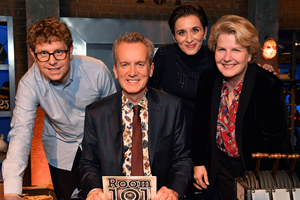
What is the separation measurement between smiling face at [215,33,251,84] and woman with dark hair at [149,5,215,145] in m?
0.48

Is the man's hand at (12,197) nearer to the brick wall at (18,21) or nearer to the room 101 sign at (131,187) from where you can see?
the room 101 sign at (131,187)

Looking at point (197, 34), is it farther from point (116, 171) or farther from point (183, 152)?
point (116, 171)

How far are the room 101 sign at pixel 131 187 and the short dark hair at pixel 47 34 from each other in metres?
0.92

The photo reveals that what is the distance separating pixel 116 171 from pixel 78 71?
796 millimetres

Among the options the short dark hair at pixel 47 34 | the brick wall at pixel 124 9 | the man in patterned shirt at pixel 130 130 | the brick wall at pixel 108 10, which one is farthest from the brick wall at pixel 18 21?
the man in patterned shirt at pixel 130 130

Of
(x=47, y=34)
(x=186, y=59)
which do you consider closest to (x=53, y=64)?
(x=47, y=34)

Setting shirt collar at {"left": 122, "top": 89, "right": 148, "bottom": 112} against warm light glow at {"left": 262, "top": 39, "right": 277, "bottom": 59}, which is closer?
shirt collar at {"left": 122, "top": 89, "right": 148, "bottom": 112}

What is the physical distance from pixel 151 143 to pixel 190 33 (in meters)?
0.94

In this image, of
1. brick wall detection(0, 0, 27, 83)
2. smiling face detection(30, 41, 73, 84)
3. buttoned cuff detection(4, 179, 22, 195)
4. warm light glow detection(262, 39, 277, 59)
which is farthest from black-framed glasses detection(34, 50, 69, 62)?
warm light glow detection(262, 39, 277, 59)

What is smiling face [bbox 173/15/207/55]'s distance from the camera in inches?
88.7

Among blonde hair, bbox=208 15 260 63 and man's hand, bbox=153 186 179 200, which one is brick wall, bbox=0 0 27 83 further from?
man's hand, bbox=153 186 179 200

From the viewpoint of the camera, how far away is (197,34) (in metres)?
2.26

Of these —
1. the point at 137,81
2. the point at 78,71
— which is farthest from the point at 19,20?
the point at 137,81

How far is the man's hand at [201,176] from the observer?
1.96 m
